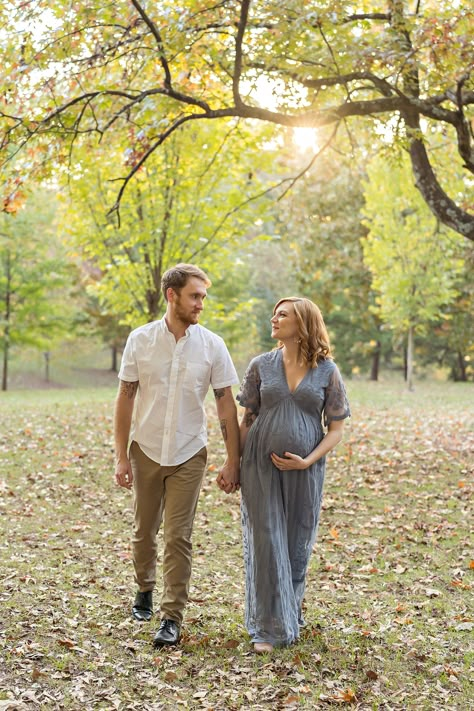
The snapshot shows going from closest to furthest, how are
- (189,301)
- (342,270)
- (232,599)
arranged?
1. (189,301)
2. (232,599)
3. (342,270)

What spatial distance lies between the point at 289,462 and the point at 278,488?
0.75 ft

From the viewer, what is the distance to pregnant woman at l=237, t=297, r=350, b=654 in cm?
472

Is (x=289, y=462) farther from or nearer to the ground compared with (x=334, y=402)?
nearer to the ground

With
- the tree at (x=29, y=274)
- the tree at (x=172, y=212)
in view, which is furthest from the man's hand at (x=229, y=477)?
the tree at (x=29, y=274)

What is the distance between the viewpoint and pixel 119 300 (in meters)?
15.7

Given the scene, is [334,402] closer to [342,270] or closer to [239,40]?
[239,40]

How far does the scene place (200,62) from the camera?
987cm

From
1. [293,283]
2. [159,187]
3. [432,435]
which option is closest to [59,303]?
[293,283]

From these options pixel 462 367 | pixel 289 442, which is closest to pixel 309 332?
pixel 289 442

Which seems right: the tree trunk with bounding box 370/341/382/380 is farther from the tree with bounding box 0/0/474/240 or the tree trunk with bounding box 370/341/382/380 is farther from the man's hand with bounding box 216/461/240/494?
Result: the man's hand with bounding box 216/461/240/494

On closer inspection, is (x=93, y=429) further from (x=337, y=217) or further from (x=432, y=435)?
(x=337, y=217)

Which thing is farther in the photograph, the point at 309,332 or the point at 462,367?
the point at 462,367

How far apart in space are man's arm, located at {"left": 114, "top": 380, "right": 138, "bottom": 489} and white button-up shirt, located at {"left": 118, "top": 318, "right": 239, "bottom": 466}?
8 cm

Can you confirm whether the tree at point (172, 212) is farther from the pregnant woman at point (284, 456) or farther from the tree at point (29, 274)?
the tree at point (29, 274)
